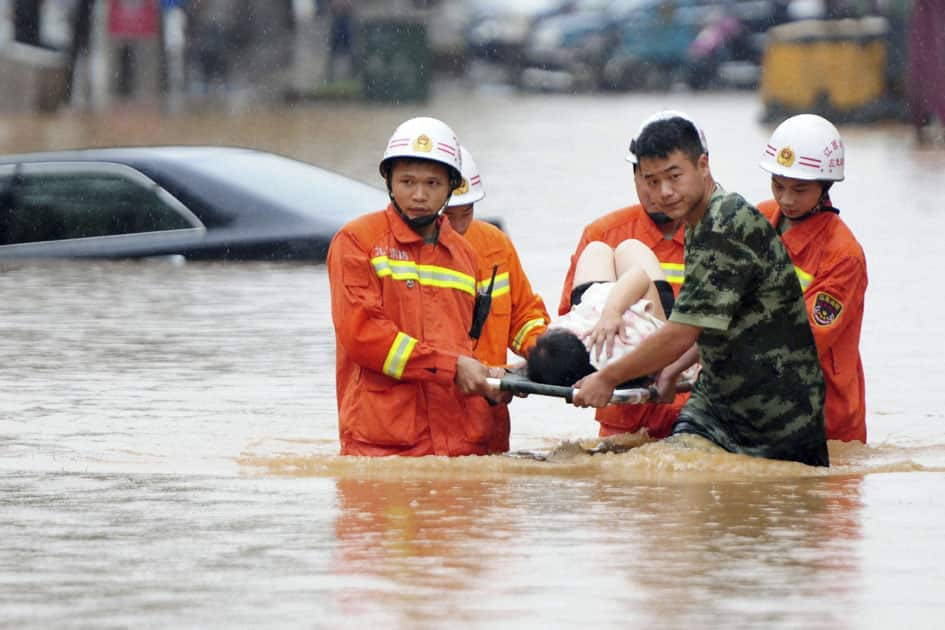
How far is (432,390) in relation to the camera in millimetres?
8422

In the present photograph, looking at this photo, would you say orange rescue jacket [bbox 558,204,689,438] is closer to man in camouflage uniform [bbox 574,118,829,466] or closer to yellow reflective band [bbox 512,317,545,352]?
yellow reflective band [bbox 512,317,545,352]

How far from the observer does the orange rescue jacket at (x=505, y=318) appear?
875 cm

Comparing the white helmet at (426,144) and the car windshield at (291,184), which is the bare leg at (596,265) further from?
the car windshield at (291,184)

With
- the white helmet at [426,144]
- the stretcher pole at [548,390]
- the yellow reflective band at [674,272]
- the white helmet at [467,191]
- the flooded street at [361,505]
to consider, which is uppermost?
the white helmet at [426,144]

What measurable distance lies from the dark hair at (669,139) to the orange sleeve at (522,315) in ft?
3.27

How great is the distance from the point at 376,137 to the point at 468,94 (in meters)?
19.3

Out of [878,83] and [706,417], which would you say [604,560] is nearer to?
[706,417]

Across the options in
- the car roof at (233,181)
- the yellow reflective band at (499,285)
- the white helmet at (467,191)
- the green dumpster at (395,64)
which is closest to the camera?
the yellow reflective band at (499,285)

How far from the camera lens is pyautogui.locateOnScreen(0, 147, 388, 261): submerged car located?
1492 cm

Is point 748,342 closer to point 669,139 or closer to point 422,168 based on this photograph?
point 669,139

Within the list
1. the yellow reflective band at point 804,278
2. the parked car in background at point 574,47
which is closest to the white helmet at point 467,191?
the yellow reflective band at point 804,278

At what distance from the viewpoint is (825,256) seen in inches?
354

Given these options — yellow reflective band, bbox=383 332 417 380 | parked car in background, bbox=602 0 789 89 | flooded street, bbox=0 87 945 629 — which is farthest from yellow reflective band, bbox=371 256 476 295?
parked car in background, bbox=602 0 789 89

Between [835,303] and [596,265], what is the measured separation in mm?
862
